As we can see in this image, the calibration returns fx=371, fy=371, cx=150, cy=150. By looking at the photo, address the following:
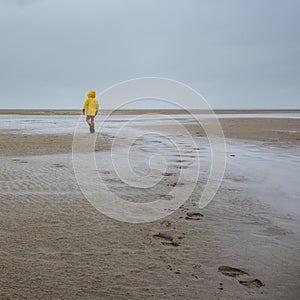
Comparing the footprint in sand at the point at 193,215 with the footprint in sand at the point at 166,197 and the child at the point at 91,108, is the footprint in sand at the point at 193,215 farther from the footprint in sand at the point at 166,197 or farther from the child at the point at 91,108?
the child at the point at 91,108

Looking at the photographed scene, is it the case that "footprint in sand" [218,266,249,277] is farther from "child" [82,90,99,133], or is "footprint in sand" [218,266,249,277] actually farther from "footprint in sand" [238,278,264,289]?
"child" [82,90,99,133]

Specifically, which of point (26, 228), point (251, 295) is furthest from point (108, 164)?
point (251, 295)

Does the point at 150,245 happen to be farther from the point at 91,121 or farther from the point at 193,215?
the point at 91,121

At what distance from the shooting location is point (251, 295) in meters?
2.71

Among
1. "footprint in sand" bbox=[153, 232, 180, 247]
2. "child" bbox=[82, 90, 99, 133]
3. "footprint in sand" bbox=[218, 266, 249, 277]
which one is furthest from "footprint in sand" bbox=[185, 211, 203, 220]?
"child" bbox=[82, 90, 99, 133]

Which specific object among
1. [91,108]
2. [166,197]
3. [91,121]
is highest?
[91,108]

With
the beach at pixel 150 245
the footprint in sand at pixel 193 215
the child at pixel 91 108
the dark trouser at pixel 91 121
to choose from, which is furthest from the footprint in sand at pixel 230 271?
the dark trouser at pixel 91 121

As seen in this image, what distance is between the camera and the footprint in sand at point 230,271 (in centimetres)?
308

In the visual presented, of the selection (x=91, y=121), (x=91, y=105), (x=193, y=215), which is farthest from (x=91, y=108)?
(x=193, y=215)

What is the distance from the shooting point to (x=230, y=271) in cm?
314

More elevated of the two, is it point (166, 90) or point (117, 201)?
point (166, 90)

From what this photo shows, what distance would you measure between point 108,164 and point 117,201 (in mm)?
3625

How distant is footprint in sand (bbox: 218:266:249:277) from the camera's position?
10.1 feet

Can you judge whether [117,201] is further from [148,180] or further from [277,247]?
[277,247]
